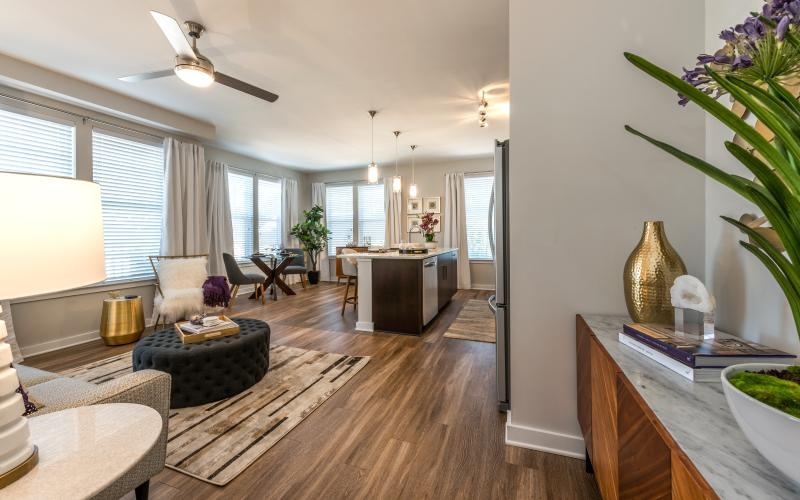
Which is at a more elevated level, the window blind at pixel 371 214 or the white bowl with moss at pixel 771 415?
the window blind at pixel 371 214

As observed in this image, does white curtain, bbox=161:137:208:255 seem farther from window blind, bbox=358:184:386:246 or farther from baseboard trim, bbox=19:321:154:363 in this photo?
window blind, bbox=358:184:386:246

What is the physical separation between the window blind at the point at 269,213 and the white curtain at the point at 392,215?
2.34 meters

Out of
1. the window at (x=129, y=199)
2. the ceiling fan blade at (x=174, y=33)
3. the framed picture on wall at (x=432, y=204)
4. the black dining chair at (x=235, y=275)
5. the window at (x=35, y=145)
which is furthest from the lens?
the framed picture on wall at (x=432, y=204)

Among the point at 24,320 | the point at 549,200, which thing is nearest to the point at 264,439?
the point at 549,200

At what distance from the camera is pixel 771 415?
0.42 m

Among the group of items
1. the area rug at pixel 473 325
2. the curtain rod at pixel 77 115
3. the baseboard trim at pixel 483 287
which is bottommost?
the area rug at pixel 473 325

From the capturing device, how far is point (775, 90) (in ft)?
1.70

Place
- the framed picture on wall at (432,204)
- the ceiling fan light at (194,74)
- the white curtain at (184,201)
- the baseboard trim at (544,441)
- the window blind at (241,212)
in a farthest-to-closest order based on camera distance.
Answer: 1. the framed picture on wall at (432,204)
2. the window blind at (241,212)
3. the white curtain at (184,201)
4. the ceiling fan light at (194,74)
5. the baseboard trim at (544,441)

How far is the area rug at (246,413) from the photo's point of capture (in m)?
1.52

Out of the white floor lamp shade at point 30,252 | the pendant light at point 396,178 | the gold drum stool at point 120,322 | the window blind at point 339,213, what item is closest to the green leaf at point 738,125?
the white floor lamp shade at point 30,252

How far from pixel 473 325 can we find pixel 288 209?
4.97 metres

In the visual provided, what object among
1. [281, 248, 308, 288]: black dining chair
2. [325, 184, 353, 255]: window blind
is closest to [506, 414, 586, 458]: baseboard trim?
[281, 248, 308, 288]: black dining chair

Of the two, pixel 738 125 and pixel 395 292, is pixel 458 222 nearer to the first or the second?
pixel 395 292

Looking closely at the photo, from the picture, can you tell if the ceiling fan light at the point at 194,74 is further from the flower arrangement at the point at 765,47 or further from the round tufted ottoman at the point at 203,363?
the flower arrangement at the point at 765,47
